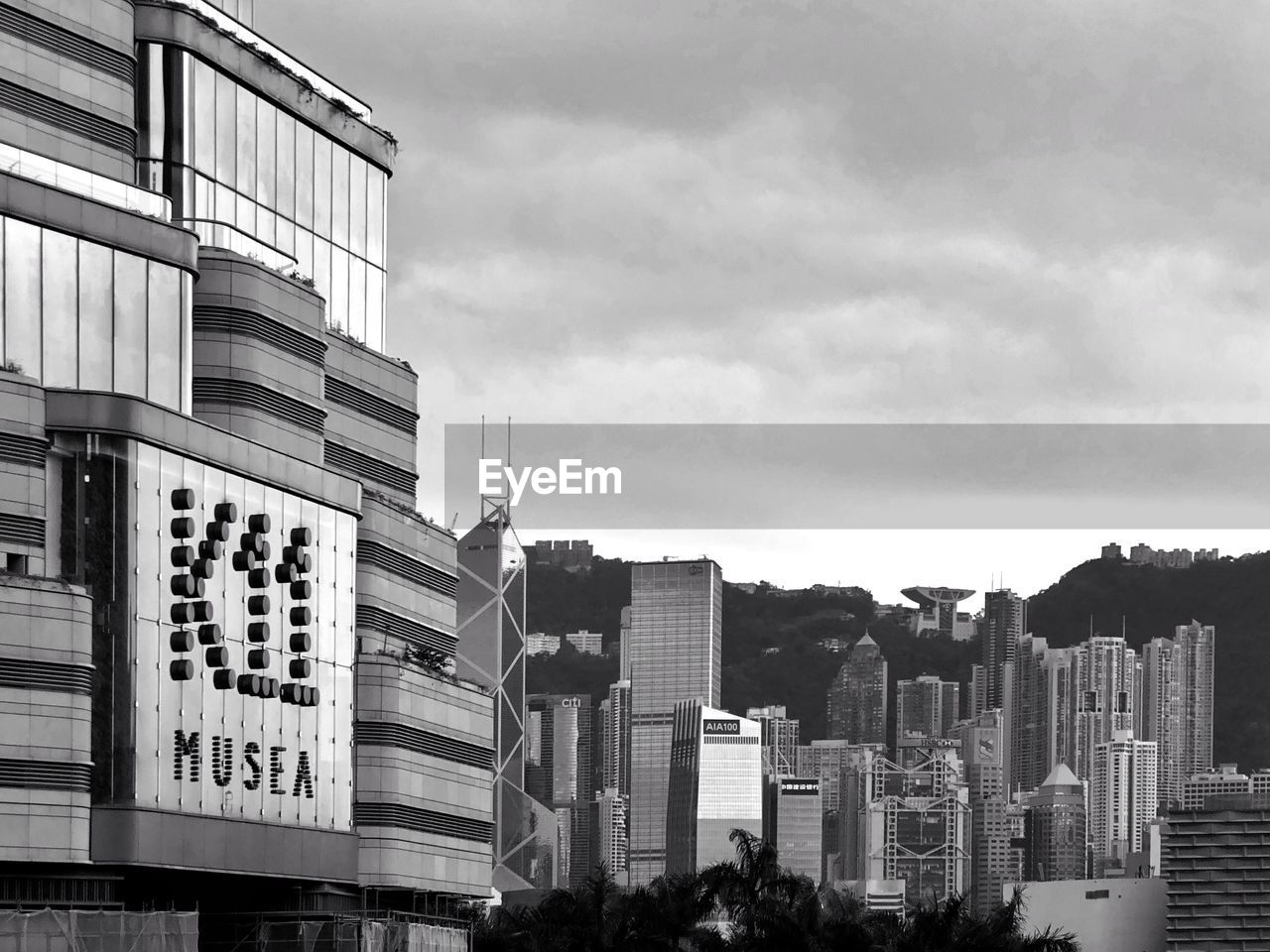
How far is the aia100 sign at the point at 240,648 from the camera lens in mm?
90812

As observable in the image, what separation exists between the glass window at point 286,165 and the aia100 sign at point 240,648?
15.6 meters

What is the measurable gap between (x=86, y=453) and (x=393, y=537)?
28667 millimetres

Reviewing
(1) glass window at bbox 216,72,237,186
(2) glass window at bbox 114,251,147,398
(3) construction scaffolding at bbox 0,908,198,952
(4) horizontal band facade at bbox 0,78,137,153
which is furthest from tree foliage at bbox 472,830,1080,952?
(4) horizontal band facade at bbox 0,78,137,153

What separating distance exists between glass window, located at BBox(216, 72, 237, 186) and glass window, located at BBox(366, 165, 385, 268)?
1496 cm

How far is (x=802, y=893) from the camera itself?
343ft

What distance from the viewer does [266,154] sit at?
112 metres

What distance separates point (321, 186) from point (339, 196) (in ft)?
7.05

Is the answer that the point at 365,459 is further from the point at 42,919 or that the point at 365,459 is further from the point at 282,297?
the point at 42,919

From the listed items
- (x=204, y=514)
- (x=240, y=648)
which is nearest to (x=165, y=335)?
(x=204, y=514)

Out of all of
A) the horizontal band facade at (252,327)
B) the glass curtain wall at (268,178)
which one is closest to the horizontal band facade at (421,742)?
the horizontal band facade at (252,327)

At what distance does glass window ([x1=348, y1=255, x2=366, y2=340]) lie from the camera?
399ft

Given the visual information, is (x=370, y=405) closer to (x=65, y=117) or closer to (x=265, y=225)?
(x=265, y=225)

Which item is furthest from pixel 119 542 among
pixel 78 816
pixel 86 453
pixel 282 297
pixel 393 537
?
pixel 393 537

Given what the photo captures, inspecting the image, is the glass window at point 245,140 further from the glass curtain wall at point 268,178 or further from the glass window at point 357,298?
the glass window at point 357,298
